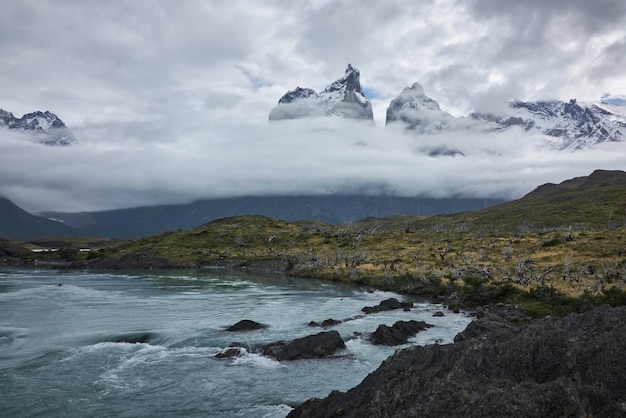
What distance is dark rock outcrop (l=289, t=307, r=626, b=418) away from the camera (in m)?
13.6

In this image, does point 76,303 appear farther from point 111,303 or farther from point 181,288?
point 181,288

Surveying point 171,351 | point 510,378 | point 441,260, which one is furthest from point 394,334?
point 441,260

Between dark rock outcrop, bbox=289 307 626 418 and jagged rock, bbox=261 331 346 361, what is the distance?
18.0 metres

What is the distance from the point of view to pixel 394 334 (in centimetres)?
4506

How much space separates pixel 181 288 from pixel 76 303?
23792 mm

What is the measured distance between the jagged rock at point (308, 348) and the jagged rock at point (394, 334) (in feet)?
13.5

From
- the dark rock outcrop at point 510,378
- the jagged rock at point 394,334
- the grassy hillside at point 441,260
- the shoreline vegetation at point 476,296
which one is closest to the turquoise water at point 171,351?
the jagged rock at point 394,334

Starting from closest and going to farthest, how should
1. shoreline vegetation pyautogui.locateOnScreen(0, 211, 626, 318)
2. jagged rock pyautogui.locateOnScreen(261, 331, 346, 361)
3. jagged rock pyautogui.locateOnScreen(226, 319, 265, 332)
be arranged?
jagged rock pyautogui.locateOnScreen(261, 331, 346, 361), jagged rock pyautogui.locateOnScreen(226, 319, 265, 332), shoreline vegetation pyautogui.locateOnScreen(0, 211, 626, 318)

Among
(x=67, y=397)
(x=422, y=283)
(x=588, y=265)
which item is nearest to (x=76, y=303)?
(x=67, y=397)

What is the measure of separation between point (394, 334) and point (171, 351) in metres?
21.4

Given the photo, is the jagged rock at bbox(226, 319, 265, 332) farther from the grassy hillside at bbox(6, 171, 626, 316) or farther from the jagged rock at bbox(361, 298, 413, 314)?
the grassy hillside at bbox(6, 171, 626, 316)

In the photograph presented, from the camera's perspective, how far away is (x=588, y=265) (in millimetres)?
76938

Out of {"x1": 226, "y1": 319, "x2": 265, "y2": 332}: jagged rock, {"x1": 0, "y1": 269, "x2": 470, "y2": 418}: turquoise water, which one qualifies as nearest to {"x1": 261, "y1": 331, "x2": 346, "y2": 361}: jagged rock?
{"x1": 0, "y1": 269, "x2": 470, "y2": 418}: turquoise water

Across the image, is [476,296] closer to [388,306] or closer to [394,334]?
[388,306]
